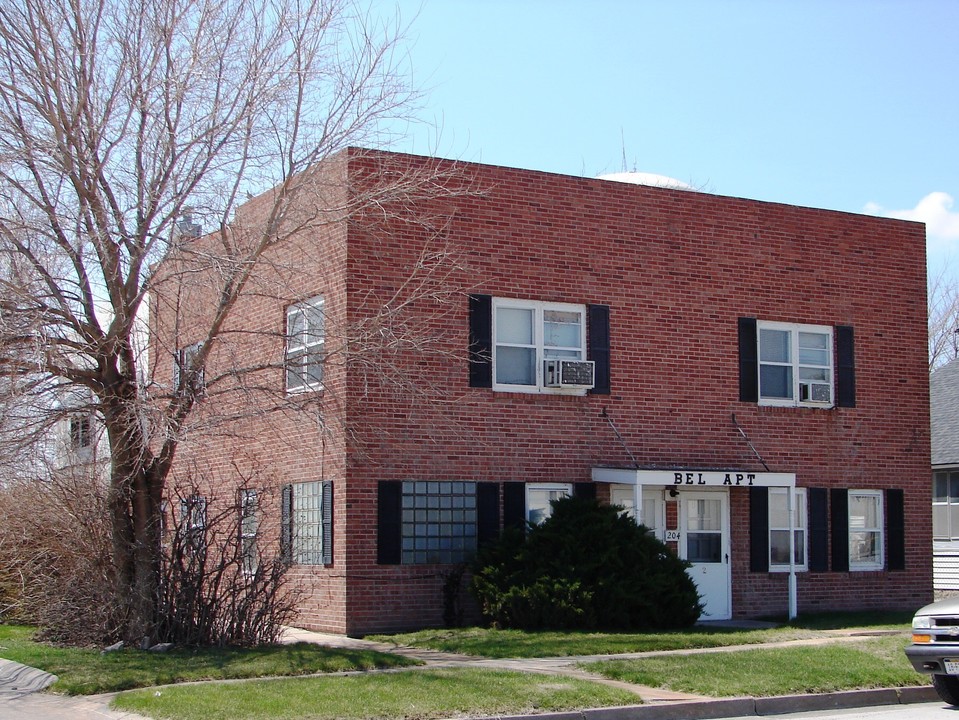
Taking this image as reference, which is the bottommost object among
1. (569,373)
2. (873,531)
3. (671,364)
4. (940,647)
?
(940,647)

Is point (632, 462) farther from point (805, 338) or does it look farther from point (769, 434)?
point (805, 338)

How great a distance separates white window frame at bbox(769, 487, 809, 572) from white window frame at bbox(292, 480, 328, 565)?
7957 millimetres

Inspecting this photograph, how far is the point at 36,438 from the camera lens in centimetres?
1529

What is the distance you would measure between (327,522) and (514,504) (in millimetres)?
2984

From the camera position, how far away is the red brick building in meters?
19.2

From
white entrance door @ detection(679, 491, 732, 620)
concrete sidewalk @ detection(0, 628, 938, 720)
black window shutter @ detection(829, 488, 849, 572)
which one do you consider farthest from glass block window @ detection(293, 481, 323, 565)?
black window shutter @ detection(829, 488, 849, 572)

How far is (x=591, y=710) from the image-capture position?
39.7 ft

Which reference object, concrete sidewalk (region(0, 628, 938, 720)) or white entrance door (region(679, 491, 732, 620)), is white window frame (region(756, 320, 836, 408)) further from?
concrete sidewalk (region(0, 628, 938, 720))

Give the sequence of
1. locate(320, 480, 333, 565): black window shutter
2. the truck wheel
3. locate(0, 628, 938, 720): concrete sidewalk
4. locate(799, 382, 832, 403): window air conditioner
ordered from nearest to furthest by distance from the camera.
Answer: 1. locate(0, 628, 938, 720): concrete sidewalk
2. the truck wheel
3. locate(320, 480, 333, 565): black window shutter
4. locate(799, 382, 832, 403): window air conditioner

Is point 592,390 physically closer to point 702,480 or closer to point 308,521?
point 702,480

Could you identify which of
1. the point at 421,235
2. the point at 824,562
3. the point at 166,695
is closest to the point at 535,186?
the point at 421,235

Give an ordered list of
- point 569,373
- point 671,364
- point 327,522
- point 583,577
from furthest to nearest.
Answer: point 671,364
point 569,373
point 327,522
point 583,577

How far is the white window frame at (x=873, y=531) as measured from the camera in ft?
76.5

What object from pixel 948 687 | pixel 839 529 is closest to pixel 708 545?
pixel 839 529
